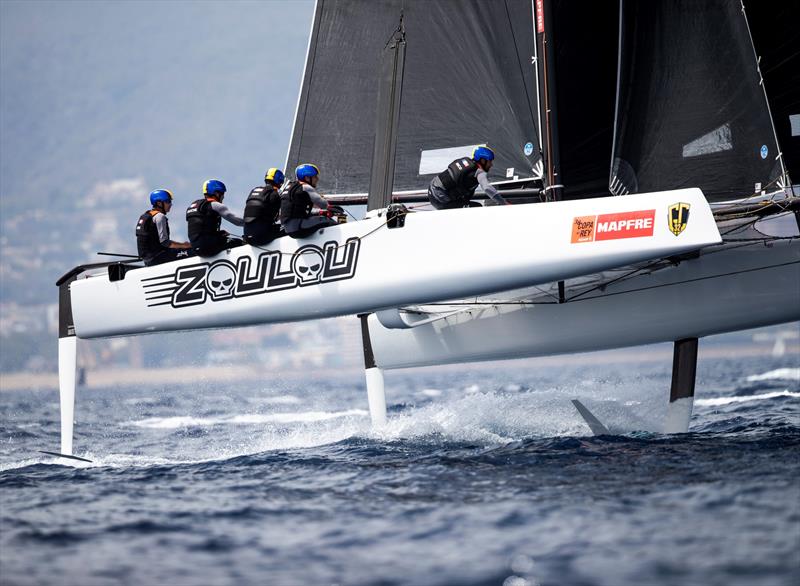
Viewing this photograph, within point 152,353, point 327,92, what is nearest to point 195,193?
point 152,353

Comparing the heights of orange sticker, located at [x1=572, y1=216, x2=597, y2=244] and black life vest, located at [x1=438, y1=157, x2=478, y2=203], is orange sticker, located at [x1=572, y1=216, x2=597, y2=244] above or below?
below

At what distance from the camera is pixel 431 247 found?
273 inches

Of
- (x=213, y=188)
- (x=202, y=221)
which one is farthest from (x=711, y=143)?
(x=202, y=221)

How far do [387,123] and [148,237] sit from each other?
1.97 meters

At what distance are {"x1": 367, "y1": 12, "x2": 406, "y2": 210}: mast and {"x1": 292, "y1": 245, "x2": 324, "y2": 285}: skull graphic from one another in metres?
0.52

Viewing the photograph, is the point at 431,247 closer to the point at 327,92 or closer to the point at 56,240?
the point at 327,92

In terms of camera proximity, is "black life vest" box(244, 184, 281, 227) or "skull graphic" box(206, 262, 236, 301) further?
"skull graphic" box(206, 262, 236, 301)

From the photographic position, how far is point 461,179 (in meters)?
7.55

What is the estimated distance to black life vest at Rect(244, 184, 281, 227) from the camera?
7.53 metres

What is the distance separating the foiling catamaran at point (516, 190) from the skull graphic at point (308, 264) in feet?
0.05

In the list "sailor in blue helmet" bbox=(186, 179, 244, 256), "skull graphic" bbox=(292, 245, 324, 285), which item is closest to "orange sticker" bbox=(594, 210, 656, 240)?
"skull graphic" bbox=(292, 245, 324, 285)

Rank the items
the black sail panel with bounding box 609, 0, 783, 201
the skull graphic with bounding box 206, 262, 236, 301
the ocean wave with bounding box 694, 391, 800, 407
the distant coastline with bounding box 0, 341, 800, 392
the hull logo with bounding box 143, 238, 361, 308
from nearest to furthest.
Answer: the hull logo with bounding box 143, 238, 361, 308 < the skull graphic with bounding box 206, 262, 236, 301 < the black sail panel with bounding box 609, 0, 783, 201 < the ocean wave with bounding box 694, 391, 800, 407 < the distant coastline with bounding box 0, 341, 800, 392

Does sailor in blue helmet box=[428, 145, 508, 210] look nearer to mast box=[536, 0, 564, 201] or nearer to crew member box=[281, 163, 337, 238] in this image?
mast box=[536, 0, 564, 201]

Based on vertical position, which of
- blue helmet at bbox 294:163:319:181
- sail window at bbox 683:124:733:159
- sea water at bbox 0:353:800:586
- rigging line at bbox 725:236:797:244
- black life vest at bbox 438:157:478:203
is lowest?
sea water at bbox 0:353:800:586
